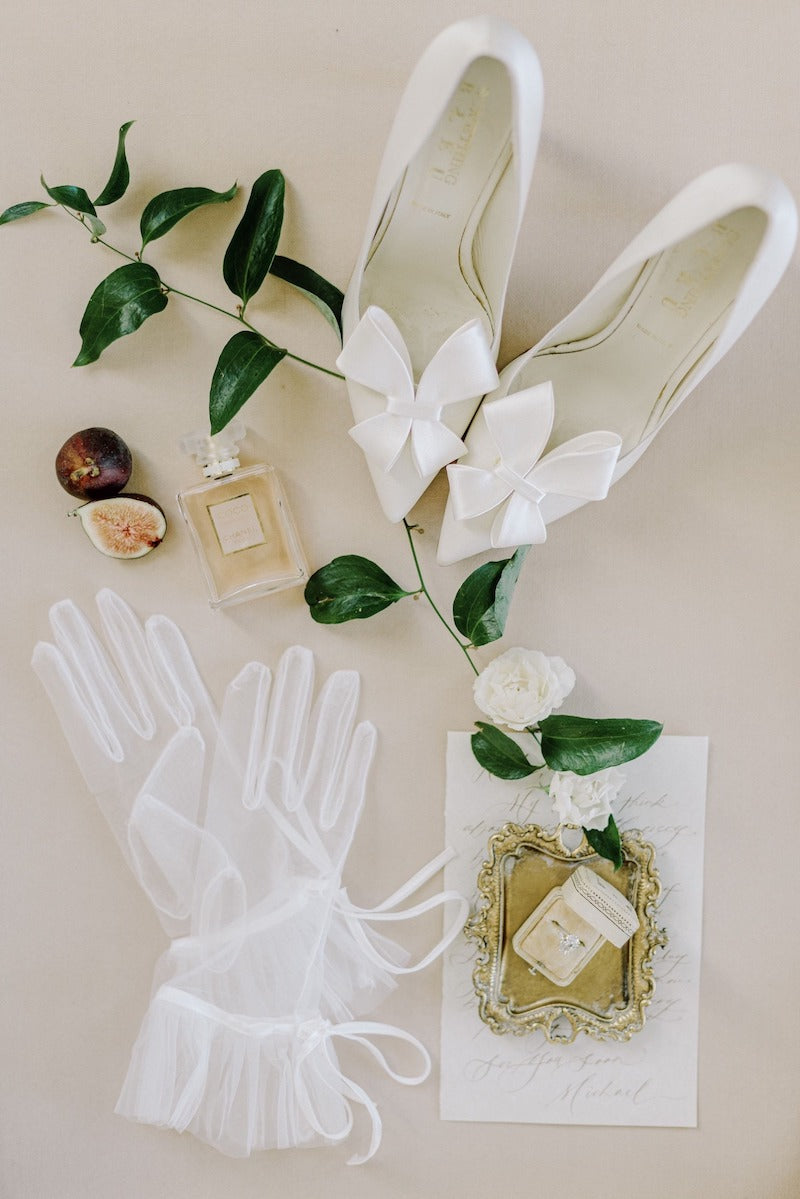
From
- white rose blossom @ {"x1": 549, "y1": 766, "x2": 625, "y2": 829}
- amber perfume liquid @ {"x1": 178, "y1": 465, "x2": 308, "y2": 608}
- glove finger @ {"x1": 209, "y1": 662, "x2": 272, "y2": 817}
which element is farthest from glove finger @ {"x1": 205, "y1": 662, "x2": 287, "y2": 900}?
white rose blossom @ {"x1": 549, "y1": 766, "x2": 625, "y2": 829}

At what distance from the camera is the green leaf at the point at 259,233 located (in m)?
0.86

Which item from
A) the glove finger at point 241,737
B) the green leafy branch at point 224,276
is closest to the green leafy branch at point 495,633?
the glove finger at point 241,737

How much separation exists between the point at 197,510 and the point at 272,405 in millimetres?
148

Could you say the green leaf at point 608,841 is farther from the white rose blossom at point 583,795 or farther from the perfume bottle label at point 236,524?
the perfume bottle label at point 236,524

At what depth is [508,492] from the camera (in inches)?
32.6

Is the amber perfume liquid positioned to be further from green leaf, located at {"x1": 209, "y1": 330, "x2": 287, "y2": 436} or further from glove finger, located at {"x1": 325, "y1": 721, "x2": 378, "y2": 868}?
glove finger, located at {"x1": 325, "y1": 721, "x2": 378, "y2": 868}

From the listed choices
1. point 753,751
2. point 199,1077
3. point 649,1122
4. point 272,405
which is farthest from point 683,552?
point 199,1077

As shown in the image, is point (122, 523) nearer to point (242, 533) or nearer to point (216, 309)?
point (242, 533)

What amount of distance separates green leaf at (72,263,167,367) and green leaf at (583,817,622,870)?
29.2 inches

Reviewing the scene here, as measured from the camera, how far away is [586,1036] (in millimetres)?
978

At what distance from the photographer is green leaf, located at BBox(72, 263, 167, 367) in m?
0.87

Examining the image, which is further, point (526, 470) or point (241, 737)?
point (241, 737)

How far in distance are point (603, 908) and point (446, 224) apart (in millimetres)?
747

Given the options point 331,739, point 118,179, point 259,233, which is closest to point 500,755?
point 331,739
